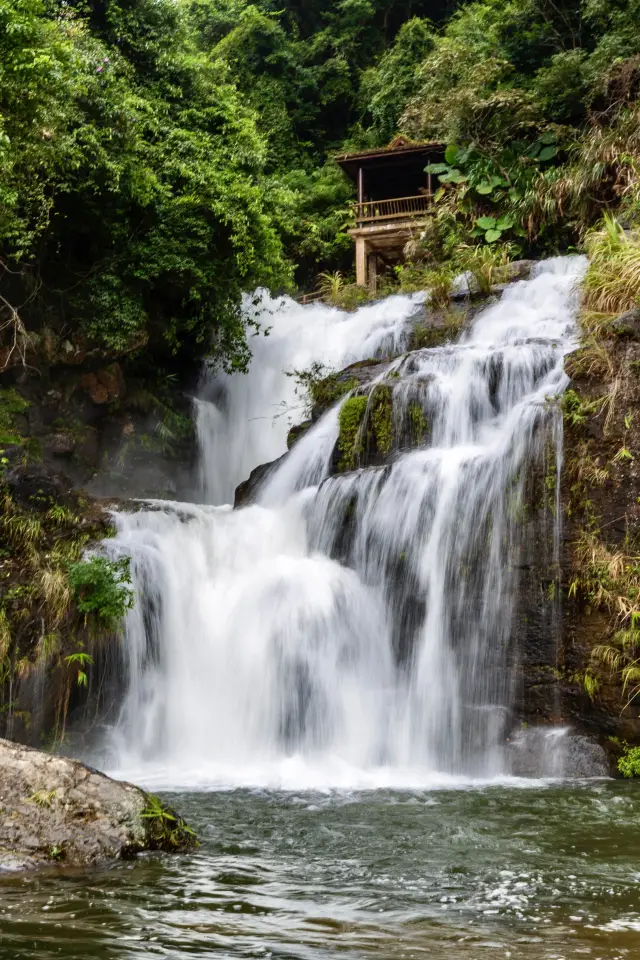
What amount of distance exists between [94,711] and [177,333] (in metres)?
8.83

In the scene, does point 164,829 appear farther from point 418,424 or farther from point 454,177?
point 454,177

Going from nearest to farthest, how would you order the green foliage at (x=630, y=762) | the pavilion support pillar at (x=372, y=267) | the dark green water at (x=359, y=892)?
the dark green water at (x=359, y=892), the green foliage at (x=630, y=762), the pavilion support pillar at (x=372, y=267)

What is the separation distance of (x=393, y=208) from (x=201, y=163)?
12544mm

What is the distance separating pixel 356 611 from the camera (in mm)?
9195

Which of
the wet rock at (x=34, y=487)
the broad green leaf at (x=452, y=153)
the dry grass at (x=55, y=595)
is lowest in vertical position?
the dry grass at (x=55, y=595)

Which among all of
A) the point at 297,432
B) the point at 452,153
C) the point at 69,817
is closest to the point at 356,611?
the point at 297,432

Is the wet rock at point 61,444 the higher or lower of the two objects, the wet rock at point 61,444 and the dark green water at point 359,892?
the higher

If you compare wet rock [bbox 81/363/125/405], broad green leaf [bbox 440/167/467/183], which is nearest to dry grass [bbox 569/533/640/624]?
wet rock [bbox 81/363/125/405]

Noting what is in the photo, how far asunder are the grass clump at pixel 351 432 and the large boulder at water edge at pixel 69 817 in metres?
6.99

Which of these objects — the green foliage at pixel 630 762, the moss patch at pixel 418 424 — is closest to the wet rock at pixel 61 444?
the moss patch at pixel 418 424

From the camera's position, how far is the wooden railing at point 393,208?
23500 mm

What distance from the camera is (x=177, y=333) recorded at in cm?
1614

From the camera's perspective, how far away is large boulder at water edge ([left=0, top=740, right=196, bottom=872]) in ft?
13.8

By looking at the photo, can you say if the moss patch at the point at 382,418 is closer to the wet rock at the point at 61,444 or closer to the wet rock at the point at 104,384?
the wet rock at the point at 104,384
